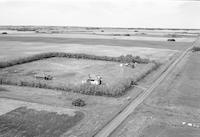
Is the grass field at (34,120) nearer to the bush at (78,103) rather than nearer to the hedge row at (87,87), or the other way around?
the bush at (78,103)

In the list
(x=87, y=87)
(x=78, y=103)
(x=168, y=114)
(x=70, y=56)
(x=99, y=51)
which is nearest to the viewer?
(x=168, y=114)

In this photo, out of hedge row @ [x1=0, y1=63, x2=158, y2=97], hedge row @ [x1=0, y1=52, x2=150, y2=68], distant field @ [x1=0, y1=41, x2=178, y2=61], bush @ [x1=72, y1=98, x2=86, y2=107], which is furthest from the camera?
distant field @ [x1=0, y1=41, x2=178, y2=61]

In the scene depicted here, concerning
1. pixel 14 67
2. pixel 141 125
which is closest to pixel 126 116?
pixel 141 125

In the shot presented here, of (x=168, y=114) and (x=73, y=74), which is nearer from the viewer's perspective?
(x=168, y=114)

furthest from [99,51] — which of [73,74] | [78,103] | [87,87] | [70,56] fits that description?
[78,103]

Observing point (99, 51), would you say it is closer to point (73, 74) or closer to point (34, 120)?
point (73, 74)

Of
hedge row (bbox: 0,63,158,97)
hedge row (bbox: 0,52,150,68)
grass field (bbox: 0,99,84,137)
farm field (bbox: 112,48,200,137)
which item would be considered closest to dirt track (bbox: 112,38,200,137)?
farm field (bbox: 112,48,200,137)

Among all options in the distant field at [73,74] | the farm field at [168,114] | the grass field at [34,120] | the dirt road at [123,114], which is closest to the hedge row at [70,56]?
the distant field at [73,74]

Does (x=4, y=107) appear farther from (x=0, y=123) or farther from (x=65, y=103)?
(x=65, y=103)

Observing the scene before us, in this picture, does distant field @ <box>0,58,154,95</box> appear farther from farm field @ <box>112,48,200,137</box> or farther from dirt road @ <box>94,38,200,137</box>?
farm field @ <box>112,48,200,137</box>
